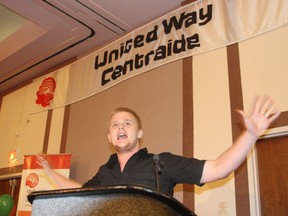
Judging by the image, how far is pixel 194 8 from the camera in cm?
407

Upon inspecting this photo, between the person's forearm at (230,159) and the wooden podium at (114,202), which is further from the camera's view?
the person's forearm at (230,159)

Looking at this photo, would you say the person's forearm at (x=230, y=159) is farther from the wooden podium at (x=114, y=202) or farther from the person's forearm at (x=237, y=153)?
the wooden podium at (x=114, y=202)

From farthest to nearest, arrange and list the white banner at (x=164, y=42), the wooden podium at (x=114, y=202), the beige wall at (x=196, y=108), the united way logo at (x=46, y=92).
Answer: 1. the united way logo at (x=46, y=92)
2. the white banner at (x=164, y=42)
3. the beige wall at (x=196, y=108)
4. the wooden podium at (x=114, y=202)

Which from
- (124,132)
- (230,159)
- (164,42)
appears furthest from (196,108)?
(230,159)

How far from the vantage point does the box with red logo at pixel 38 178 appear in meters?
4.64

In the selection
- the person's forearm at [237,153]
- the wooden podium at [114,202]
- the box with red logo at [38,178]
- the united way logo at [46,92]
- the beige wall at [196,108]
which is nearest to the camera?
the wooden podium at [114,202]

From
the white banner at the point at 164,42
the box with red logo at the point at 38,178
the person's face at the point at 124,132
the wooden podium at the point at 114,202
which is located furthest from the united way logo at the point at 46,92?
the wooden podium at the point at 114,202

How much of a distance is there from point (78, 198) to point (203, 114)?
3.01 m

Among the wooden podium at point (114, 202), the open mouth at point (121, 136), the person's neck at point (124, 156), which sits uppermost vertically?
the open mouth at point (121, 136)

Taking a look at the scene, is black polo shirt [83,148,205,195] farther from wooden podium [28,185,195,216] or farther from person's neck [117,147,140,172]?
wooden podium [28,185,195,216]

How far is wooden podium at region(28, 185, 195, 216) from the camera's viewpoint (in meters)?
0.70

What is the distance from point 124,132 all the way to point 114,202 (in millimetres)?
1184

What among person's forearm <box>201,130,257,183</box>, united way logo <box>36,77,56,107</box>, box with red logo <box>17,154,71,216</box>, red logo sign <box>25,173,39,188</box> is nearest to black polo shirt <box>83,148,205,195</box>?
person's forearm <box>201,130,257,183</box>

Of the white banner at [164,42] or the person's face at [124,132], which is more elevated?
the white banner at [164,42]
